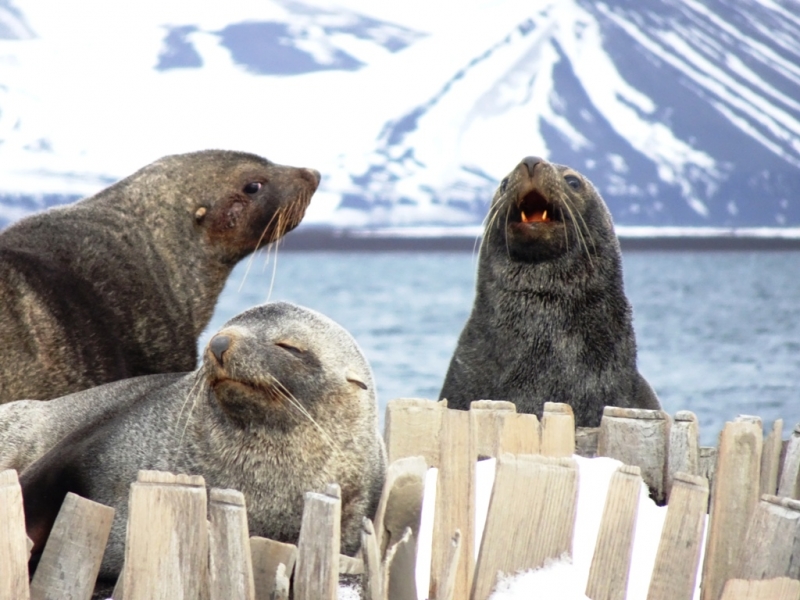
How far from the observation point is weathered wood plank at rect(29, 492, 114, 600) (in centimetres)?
319

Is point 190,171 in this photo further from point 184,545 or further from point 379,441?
point 184,545

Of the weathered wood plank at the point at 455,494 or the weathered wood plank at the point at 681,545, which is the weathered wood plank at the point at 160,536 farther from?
the weathered wood plank at the point at 681,545

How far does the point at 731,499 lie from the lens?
11.4 ft

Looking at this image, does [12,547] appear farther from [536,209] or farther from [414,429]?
[536,209]

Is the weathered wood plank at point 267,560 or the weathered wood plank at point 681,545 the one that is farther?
the weathered wood plank at point 267,560

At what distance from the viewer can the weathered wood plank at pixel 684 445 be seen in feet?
13.1

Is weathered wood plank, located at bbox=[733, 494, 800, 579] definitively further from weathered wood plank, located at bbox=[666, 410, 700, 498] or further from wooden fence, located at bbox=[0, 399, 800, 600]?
weathered wood plank, located at bbox=[666, 410, 700, 498]

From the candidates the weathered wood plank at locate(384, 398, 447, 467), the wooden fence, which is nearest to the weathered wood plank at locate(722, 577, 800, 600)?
the wooden fence

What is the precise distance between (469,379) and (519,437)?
1.93 metres

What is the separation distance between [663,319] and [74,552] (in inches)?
1989

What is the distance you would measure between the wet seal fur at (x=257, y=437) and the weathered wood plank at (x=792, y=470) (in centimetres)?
129

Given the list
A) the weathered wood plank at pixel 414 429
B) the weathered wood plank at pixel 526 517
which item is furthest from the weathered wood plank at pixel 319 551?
the weathered wood plank at pixel 414 429

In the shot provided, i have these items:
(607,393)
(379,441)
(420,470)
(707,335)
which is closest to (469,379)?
(607,393)

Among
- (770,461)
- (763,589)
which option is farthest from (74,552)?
(770,461)
